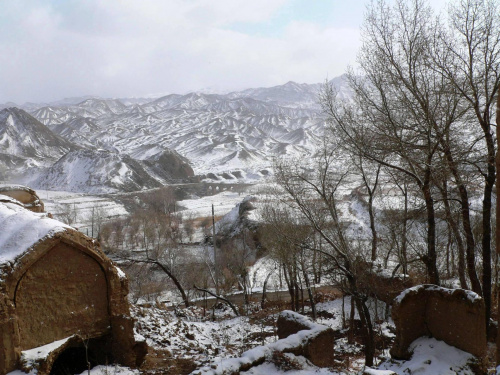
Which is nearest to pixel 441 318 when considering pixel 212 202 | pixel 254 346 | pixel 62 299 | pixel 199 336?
pixel 254 346

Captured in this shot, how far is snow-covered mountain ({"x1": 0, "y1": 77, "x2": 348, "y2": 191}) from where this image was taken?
81.8m

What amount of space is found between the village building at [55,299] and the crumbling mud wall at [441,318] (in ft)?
22.2

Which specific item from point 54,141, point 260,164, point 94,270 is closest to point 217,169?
point 260,164

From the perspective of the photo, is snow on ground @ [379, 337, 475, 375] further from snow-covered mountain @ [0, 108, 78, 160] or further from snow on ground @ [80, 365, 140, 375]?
snow-covered mountain @ [0, 108, 78, 160]

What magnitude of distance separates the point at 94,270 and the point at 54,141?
105 meters

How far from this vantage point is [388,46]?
34.2 feet

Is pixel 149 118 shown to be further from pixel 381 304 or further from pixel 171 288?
pixel 381 304

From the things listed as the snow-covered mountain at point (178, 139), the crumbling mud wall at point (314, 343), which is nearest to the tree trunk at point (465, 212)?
the crumbling mud wall at point (314, 343)

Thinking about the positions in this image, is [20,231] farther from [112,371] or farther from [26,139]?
[26,139]

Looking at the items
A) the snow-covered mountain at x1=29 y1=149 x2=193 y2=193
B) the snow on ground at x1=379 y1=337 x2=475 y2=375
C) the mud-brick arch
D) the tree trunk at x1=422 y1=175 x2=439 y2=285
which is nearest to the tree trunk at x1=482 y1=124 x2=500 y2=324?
the tree trunk at x1=422 y1=175 x2=439 y2=285

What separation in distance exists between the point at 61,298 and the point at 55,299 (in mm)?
125

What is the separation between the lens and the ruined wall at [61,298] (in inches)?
315

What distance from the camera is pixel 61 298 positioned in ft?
27.8

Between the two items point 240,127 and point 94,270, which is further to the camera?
point 240,127
